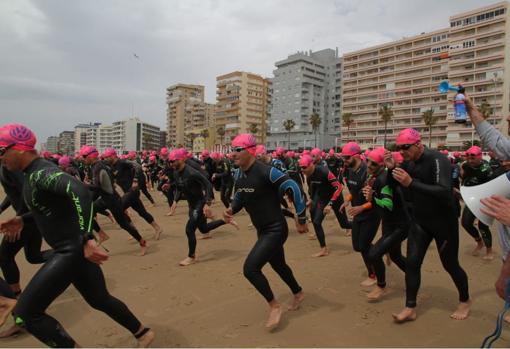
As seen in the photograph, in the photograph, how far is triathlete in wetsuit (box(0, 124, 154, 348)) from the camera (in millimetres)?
2678

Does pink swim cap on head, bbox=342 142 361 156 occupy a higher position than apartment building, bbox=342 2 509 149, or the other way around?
apartment building, bbox=342 2 509 149

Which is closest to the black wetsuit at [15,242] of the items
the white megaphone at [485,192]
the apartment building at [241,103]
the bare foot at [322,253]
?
the bare foot at [322,253]

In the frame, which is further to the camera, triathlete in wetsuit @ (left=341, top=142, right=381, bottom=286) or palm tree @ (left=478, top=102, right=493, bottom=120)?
palm tree @ (left=478, top=102, right=493, bottom=120)

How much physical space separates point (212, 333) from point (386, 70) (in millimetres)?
91351

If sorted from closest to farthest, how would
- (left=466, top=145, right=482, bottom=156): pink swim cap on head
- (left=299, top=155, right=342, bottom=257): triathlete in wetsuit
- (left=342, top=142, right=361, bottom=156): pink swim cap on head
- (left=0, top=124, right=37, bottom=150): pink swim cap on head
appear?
(left=0, top=124, right=37, bottom=150): pink swim cap on head → (left=342, top=142, right=361, bottom=156): pink swim cap on head → (left=299, top=155, right=342, bottom=257): triathlete in wetsuit → (left=466, top=145, right=482, bottom=156): pink swim cap on head

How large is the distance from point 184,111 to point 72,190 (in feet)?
449

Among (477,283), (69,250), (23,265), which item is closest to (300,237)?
(477,283)

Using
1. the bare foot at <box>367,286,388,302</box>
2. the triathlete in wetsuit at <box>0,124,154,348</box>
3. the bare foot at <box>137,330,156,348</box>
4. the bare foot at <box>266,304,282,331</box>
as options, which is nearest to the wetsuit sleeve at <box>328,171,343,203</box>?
the bare foot at <box>367,286,388,302</box>

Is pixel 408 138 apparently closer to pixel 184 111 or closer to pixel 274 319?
pixel 274 319

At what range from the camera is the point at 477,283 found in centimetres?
533

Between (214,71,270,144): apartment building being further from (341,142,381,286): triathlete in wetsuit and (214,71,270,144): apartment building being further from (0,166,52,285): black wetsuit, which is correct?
(0,166,52,285): black wetsuit

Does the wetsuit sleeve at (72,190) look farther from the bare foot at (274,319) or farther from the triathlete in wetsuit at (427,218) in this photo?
the triathlete in wetsuit at (427,218)

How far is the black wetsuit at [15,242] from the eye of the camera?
4328 millimetres

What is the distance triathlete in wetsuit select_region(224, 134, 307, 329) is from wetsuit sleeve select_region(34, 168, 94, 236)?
177cm
